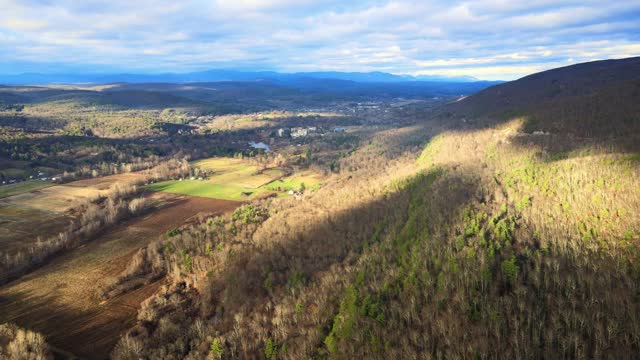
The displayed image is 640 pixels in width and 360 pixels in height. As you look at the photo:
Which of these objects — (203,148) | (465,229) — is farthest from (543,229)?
(203,148)

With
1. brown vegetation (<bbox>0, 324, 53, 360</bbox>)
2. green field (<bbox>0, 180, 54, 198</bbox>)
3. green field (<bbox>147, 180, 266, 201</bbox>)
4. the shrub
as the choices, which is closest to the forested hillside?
the shrub

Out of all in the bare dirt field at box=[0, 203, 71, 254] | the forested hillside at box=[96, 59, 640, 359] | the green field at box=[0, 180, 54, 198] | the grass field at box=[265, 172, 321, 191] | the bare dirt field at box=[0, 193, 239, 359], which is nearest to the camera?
the forested hillside at box=[96, 59, 640, 359]

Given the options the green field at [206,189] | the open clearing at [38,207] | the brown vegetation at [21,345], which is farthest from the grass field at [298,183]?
the brown vegetation at [21,345]

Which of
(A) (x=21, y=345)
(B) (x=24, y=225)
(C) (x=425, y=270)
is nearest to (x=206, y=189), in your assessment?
(B) (x=24, y=225)

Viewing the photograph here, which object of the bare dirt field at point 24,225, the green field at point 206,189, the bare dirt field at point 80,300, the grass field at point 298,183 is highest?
the grass field at point 298,183

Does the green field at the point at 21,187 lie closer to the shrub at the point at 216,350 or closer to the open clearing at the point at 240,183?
the open clearing at the point at 240,183

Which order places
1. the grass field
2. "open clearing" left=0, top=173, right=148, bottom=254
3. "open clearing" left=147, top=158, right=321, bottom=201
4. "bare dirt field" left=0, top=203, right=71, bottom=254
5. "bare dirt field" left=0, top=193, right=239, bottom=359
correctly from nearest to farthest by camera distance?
"bare dirt field" left=0, top=193, right=239, bottom=359 < "bare dirt field" left=0, top=203, right=71, bottom=254 < "open clearing" left=0, top=173, right=148, bottom=254 < "open clearing" left=147, top=158, right=321, bottom=201 < the grass field

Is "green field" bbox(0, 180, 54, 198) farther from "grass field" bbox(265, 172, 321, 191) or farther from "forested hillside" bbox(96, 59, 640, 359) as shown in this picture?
"grass field" bbox(265, 172, 321, 191)
